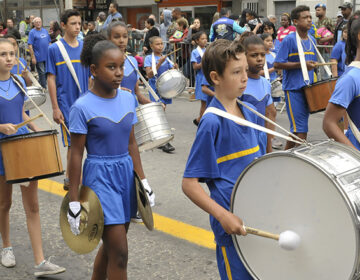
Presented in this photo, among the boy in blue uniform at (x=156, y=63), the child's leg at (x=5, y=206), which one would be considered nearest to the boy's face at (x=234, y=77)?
the child's leg at (x=5, y=206)

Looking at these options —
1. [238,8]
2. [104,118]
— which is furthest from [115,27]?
[238,8]

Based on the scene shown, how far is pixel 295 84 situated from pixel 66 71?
2.57 metres

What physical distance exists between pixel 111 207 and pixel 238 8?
2019 centimetres

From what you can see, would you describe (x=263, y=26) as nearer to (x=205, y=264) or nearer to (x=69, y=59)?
(x=69, y=59)

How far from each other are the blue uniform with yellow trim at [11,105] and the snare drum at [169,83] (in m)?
3.95

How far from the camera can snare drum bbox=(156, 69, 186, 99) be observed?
815cm

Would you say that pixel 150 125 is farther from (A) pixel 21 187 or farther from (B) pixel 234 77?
(B) pixel 234 77

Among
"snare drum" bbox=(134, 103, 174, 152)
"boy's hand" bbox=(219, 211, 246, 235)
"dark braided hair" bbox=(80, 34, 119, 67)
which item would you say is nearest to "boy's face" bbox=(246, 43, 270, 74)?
"snare drum" bbox=(134, 103, 174, 152)

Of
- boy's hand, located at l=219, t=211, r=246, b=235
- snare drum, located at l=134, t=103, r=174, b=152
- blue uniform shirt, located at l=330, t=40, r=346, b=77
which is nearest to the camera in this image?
boy's hand, located at l=219, t=211, r=246, b=235

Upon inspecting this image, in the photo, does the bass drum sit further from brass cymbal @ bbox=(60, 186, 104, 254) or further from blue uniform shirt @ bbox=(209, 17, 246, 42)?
blue uniform shirt @ bbox=(209, 17, 246, 42)

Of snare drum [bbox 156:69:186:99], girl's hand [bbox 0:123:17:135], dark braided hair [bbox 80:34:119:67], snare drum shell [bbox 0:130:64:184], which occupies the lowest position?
snare drum [bbox 156:69:186:99]

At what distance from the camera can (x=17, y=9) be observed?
3191 centimetres

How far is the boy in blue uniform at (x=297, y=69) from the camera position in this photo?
6.52 m

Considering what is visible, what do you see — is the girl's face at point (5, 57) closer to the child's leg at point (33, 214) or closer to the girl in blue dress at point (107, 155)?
the child's leg at point (33, 214)
